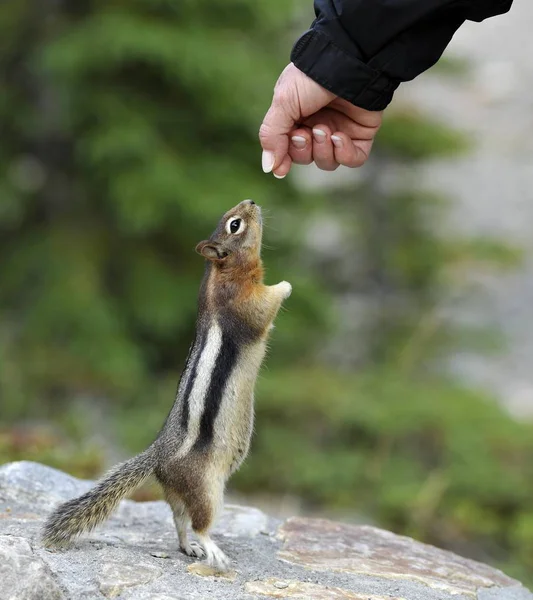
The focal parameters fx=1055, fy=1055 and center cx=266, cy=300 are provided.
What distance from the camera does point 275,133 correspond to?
3752 millimetres

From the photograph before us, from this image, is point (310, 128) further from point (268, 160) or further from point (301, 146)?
point (268, 160)

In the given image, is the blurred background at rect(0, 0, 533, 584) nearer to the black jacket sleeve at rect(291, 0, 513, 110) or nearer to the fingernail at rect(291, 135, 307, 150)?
the fingernail at rect(291, 135, 307, 150)

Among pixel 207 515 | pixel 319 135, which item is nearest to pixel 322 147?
pixel 319 135

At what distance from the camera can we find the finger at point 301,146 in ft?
12.5

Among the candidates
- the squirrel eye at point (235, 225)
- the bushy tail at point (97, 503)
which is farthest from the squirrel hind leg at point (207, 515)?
the squirrel eye at point (235, 225)

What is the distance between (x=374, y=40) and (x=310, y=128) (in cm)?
46

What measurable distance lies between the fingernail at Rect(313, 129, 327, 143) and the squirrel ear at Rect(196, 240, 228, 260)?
56 centimetres

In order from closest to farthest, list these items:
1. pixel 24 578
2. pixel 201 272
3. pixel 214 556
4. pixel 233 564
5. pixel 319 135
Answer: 1. pixel 24 578
2. pixel 214 556
3. pixel 233 564
4. pixel 319 135
5. pixel 201 272

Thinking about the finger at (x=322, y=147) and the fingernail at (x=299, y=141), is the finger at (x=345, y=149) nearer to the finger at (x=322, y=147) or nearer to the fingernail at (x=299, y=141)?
the finger at (x=322, y=147)

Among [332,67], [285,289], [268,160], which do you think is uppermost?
[332,67]

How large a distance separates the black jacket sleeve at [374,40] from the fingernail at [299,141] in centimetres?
25

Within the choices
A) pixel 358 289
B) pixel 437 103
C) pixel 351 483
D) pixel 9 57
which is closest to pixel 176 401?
pixel 351 483

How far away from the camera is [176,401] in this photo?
3.48 meters

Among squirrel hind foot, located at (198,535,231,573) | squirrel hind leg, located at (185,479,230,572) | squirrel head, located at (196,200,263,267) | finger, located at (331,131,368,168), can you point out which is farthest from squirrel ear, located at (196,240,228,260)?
squirrel hind foot, located at (198,535,231,573)
